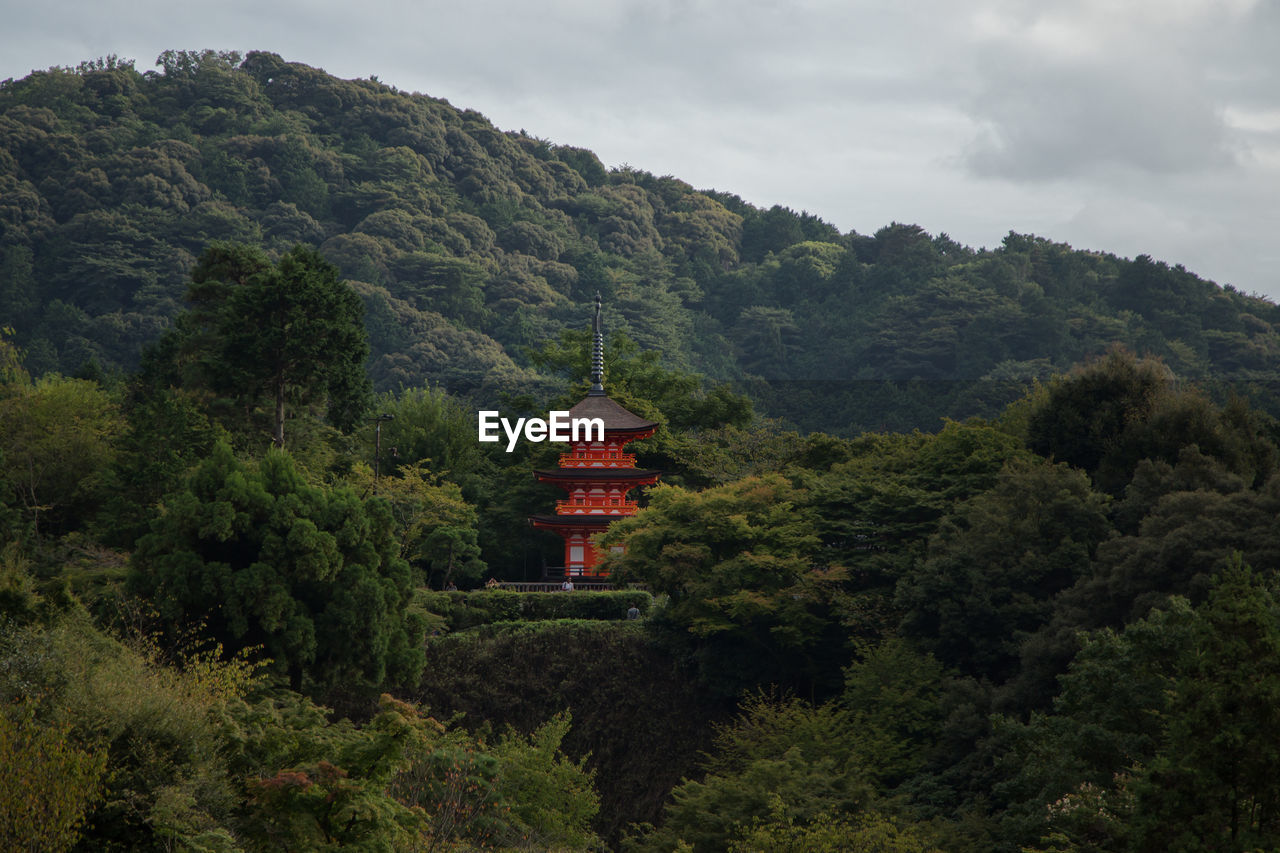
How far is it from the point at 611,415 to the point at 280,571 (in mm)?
15651

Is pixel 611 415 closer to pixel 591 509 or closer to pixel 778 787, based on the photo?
pixel 591 509

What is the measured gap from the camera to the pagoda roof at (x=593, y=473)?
3791 cm

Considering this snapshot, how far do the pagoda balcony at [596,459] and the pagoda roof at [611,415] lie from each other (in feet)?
2.97

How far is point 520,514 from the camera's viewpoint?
131ft

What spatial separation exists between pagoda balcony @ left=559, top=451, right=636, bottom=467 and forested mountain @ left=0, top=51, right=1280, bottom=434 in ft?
83.6

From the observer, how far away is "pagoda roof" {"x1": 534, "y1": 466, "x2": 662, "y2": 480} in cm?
3791

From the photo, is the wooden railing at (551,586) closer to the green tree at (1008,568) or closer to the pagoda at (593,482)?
the pagoda at (593,482)

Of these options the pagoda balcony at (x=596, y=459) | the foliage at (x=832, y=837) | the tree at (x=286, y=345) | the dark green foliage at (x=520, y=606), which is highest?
the tree at (x=286, y=345)

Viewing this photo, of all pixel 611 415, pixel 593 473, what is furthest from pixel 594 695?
pixel 611 415

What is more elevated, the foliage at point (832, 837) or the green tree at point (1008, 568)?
the green tree at point (1008, 568)

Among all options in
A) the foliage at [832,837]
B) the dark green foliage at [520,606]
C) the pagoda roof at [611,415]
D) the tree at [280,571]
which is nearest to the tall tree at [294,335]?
the dark green foliage at [520,606]

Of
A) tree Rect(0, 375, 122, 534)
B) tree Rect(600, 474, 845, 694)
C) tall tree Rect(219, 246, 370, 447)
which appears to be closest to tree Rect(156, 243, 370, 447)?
tall tree Rect(219, 246, 370, 447)

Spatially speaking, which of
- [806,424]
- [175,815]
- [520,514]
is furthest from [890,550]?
[806,424]

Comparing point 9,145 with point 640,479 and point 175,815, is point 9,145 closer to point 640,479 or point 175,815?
point 640,479
